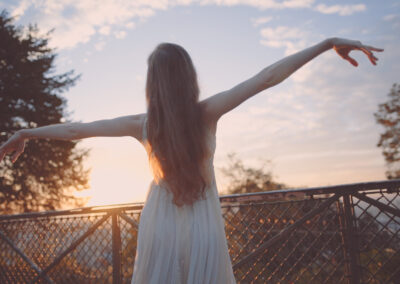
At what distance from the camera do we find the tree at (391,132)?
70.4 ft

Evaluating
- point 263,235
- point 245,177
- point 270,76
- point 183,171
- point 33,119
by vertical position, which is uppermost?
point 33,119

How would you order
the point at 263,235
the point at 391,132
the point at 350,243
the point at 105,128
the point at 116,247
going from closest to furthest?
the point at 105,128, the point at 350,243, the point at 263,235, the point at 116,247, the point at 391,132

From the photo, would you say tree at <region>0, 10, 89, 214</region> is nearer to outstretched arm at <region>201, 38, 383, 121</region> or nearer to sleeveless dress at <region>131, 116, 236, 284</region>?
sleeveless dress at <region>131, 116, 236, 284</region>

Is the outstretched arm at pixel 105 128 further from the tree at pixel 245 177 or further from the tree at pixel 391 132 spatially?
the tree at pixel 391 132

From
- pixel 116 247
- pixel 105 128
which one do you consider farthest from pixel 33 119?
pixel 105 128

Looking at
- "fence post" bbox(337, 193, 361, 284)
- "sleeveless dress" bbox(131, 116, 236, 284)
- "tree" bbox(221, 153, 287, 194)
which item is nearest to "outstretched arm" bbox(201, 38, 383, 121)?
"sleeveless dress" bbox(131, 116, 236, 284)

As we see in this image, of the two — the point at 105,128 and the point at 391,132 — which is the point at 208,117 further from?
the point at 391,132

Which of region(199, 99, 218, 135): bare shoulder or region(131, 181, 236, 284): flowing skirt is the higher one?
region(199, 99, 218, 135): bare shoulder

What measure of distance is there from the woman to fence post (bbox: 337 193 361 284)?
42.6 inches

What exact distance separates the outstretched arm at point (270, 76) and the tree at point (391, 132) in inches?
910

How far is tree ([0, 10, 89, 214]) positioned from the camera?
1439cm

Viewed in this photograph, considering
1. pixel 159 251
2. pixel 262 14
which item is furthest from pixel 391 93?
pixel 159 251

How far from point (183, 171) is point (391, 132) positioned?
24.0 m

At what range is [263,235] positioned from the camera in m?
2.90
